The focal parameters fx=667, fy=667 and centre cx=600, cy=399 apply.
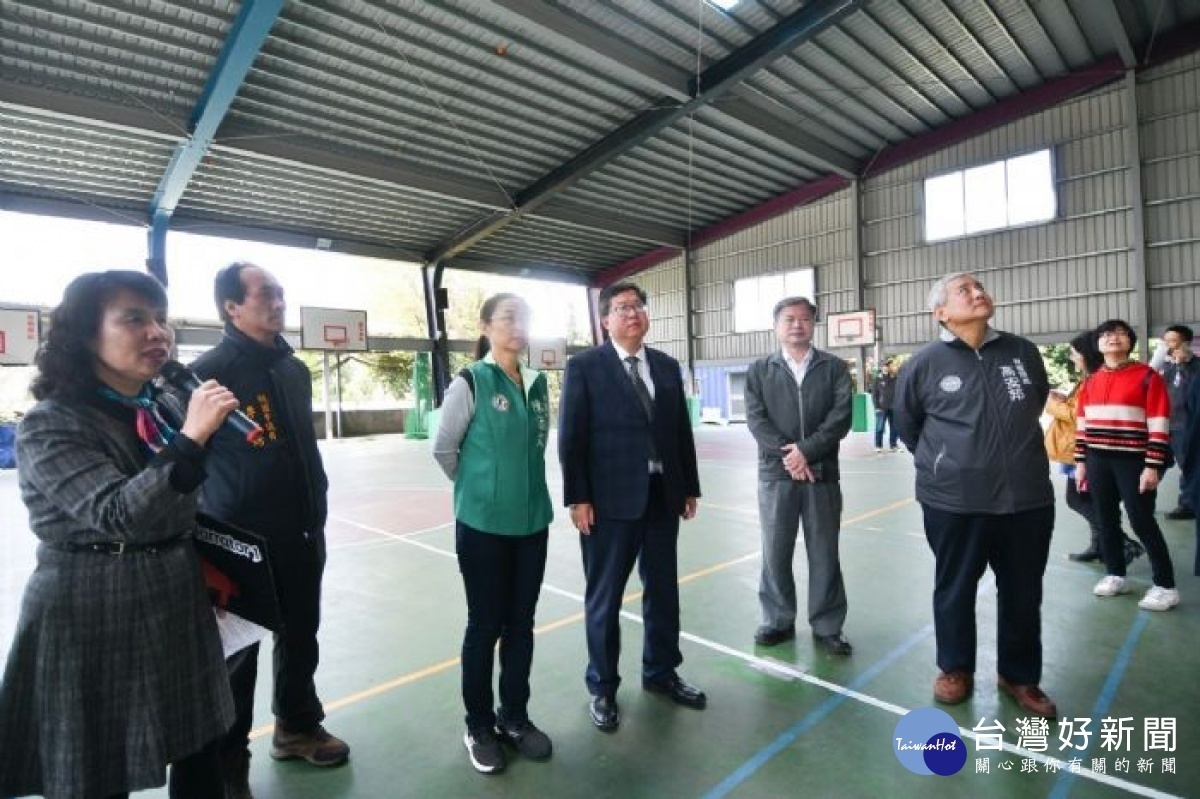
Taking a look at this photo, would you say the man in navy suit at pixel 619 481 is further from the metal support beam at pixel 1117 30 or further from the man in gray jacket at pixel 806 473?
the metal support beam at pixel 1117 30

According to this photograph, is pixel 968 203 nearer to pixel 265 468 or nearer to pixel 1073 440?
pixel 1073 440

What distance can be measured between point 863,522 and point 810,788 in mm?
4390

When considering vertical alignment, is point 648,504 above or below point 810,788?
above

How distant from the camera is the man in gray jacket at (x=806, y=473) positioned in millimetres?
3287

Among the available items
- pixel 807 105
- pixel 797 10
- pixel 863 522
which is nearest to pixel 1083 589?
pixel 863 522

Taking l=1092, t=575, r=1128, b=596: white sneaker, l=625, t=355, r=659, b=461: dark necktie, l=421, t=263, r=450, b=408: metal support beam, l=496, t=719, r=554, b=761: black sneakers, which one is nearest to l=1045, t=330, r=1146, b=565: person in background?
l=1092, t=575, r=1128, b=596: white sneaker

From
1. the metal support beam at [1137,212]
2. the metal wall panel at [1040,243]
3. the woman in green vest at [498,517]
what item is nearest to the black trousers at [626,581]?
the woman in green vest at [498,517]

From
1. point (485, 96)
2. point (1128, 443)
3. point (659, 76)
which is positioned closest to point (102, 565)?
point (1128, 443)

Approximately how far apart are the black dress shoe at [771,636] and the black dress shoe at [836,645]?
16cm

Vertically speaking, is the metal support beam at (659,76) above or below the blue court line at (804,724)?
above

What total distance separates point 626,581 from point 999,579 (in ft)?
5.00

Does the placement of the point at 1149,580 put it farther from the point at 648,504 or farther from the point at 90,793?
the point at 90,793

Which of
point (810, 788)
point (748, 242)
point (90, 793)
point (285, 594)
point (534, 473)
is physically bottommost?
point (810, 788)

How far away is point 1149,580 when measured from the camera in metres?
4.19
